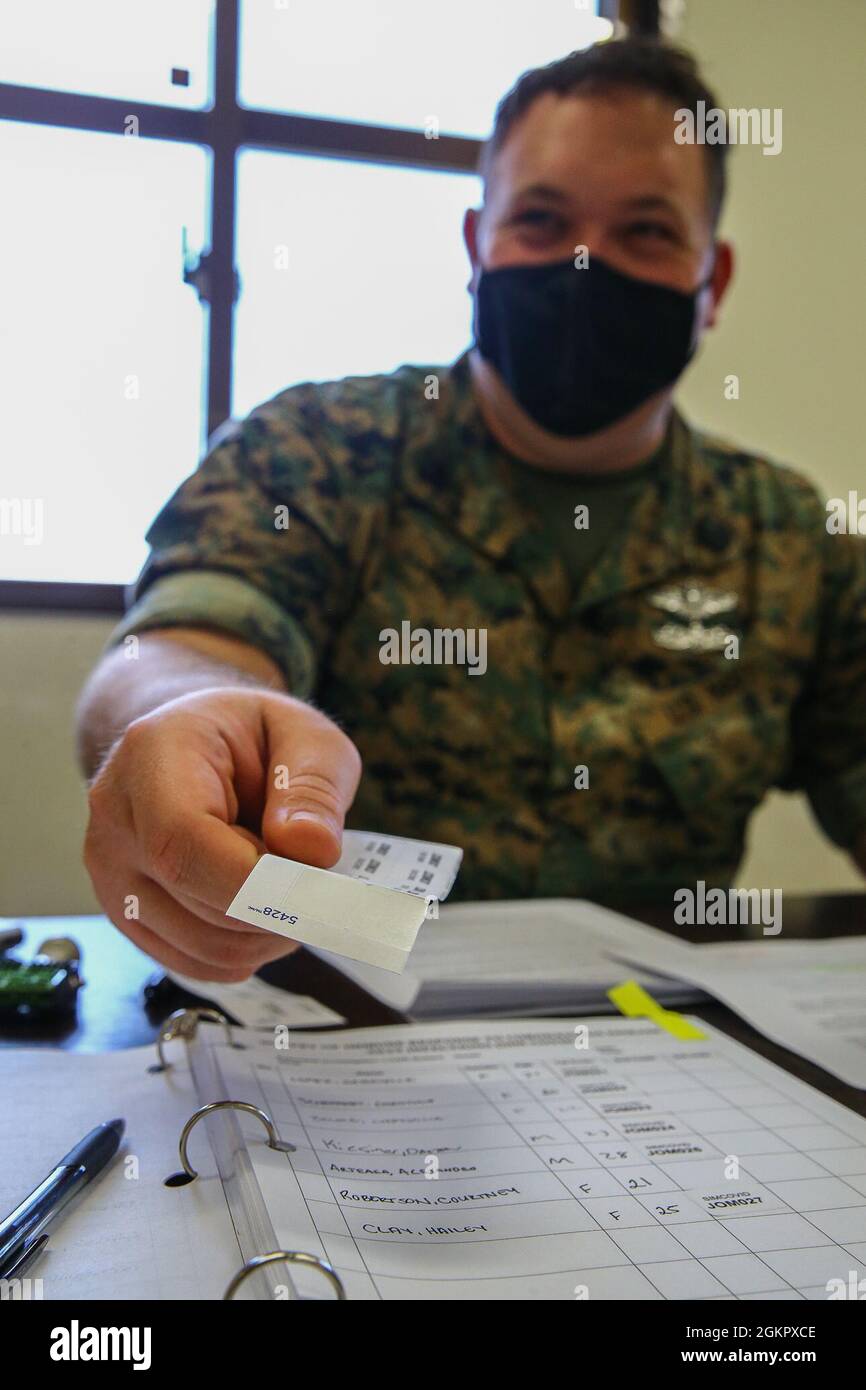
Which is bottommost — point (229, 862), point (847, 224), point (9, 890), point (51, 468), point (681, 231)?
point (9, 890)

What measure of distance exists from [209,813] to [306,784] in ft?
0.12

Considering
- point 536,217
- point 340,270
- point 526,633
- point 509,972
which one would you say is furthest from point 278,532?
point 340,270

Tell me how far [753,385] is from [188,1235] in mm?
2072

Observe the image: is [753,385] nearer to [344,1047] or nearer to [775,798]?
[775,798]

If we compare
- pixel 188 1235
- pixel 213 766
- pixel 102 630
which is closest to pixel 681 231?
pixel 213 766

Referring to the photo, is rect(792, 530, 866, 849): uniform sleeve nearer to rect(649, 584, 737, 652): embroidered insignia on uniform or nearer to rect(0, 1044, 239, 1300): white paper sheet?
rect(649, 584, 737, 652): embroidered insignia on uniform

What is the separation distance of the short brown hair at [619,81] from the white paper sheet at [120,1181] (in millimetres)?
951

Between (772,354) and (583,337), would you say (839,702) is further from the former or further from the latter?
(772,354)

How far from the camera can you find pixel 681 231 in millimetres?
949

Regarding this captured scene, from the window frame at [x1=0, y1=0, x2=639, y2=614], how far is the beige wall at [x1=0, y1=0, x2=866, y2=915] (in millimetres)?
55

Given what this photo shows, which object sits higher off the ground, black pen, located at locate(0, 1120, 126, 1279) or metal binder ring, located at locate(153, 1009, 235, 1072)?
black pen, located at locate(0, 1120, 126, 1279)

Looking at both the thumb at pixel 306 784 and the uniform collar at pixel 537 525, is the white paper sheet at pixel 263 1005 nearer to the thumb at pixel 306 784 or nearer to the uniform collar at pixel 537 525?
the thumb at pixel 306 784

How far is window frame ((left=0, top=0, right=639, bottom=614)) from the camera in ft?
5.24

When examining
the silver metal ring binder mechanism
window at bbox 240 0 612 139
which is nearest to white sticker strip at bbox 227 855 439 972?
the silver metal ring binder mechanism
